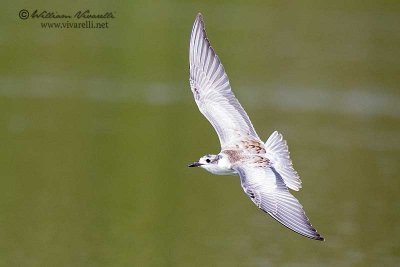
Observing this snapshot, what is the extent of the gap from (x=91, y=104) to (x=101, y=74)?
97cm

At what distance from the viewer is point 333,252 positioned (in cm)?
852

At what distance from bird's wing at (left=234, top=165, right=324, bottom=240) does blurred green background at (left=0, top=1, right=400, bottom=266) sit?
1.38m

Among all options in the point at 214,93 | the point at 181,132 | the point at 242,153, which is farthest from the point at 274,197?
the point at 181,132

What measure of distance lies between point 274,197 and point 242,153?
0.53 m

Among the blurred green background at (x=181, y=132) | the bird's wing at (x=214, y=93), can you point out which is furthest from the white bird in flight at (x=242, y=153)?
the blurred green background at (x=181, y=132)

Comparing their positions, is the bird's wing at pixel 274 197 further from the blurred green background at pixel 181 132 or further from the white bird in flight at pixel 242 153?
the blurred green background at pixel 181 132

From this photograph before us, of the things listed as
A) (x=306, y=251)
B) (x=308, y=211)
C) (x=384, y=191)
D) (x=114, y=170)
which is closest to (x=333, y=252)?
(x=306, y=251)

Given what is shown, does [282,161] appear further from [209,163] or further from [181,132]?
[181,132]

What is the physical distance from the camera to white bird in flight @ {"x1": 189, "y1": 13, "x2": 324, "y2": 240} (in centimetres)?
657

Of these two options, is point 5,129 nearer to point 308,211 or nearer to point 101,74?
point 101,74

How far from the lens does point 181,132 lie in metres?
11.0

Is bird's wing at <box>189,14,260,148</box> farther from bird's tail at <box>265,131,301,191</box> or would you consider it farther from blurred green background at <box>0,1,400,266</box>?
blurred green background at <box>0,1,400,266</box>

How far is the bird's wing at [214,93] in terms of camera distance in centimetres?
746

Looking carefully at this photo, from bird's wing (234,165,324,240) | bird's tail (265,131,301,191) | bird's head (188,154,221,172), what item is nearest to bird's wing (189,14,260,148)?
bird's tail (265,131,301,191)
